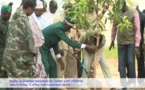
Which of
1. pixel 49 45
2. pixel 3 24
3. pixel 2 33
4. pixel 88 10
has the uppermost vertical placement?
pixel 88 10

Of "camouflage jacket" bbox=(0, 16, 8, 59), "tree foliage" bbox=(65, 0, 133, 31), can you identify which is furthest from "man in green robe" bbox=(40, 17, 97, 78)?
"camouflage jacket" bbox=(0, 16, 8, 59)

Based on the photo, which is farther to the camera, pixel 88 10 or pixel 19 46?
pixel 88 10

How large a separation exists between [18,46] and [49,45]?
5.82 feet

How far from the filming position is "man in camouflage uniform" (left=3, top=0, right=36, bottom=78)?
23.9 ft

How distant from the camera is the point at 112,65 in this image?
14.5 meters

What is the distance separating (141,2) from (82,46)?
8998mm

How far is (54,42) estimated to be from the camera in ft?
29.5

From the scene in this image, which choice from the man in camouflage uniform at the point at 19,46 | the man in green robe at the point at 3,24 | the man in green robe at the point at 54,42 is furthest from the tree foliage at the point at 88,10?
the man in green robe at the point at 3,24

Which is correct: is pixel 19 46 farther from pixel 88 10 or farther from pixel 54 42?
pixel 54 42

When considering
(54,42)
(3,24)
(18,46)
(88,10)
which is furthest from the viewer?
(54,42)

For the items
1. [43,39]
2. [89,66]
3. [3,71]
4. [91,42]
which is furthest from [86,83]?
[3,71]

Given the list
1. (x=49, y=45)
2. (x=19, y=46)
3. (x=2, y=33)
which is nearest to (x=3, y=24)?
(x=2, y=33)

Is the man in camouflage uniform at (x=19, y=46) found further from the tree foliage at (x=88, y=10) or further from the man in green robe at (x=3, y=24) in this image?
the man in green robe at (x=3, y=24)

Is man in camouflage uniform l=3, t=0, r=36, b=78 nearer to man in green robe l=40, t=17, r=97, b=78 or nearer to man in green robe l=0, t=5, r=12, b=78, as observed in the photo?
man in green robe l=40, t=17, r=97, b=78
